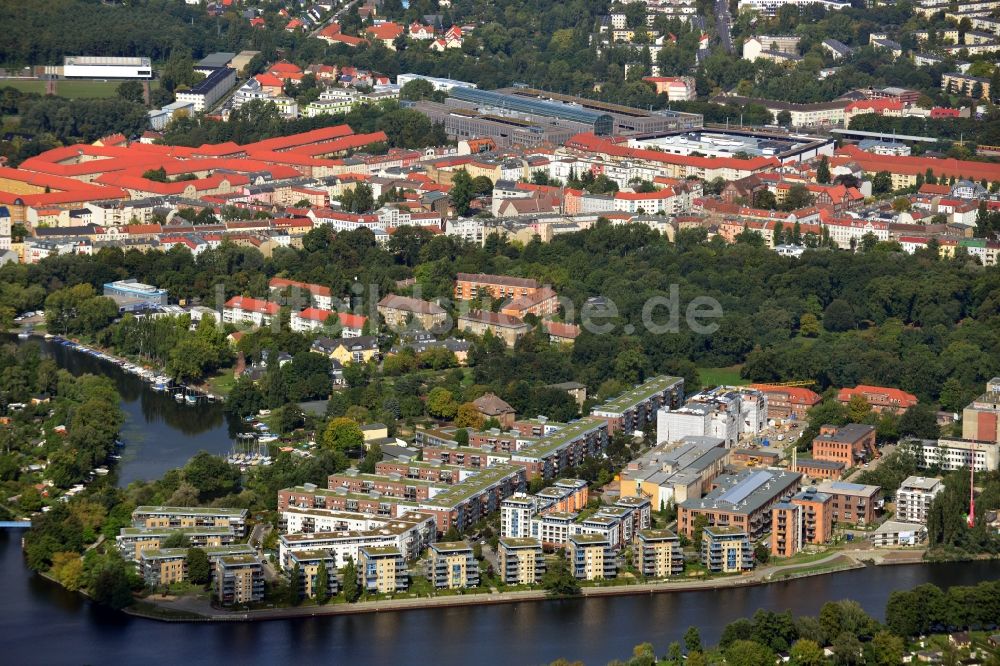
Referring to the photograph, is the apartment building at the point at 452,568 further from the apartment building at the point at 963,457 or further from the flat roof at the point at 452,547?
the apartment building at the point at 963,457

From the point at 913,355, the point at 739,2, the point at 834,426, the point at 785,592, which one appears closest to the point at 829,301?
the point at 913,355

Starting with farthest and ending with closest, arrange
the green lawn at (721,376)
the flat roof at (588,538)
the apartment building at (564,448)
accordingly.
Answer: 1. the green lawn at (721,376)
2. the apartment building at (564,448)
3. the flat roof at (588,538)

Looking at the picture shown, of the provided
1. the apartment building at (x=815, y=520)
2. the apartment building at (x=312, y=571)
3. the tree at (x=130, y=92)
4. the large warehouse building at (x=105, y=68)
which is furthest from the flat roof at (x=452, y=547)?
the large warehouse building at (x=105, y=68)

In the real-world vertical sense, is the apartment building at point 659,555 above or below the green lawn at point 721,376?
below

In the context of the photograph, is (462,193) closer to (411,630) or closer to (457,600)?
(457,600)

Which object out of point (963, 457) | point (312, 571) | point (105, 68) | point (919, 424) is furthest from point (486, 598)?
point (105, 68)
